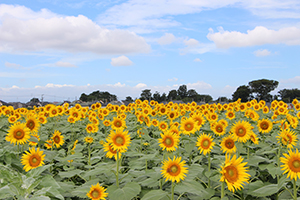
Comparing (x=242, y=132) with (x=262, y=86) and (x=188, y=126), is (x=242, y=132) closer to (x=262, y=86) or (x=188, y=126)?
(x=188, y=126)

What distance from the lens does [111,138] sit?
341cm

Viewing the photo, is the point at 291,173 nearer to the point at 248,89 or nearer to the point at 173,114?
the point at 173,114

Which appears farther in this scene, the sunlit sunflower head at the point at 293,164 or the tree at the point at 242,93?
the tree at the point at 242,93

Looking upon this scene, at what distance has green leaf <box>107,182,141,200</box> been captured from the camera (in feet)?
9.51

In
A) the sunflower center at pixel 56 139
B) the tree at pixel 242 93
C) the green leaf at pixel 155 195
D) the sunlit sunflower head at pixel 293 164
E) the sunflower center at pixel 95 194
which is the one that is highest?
the tree at pixel 242 93

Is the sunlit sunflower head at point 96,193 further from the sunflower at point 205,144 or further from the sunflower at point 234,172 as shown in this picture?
the sunflower at point 205,144

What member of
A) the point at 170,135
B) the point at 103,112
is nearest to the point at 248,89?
the point at 103,112

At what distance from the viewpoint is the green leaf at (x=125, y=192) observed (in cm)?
290

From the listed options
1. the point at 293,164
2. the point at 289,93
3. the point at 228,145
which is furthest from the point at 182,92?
the point at 293,164

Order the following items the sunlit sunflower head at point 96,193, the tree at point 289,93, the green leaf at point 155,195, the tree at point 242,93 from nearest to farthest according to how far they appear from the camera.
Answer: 1. the green leaf at point 155,195
2. the sunlit sunflower head at point 96,193
3. the tree at point 242,93
4. the tree at point 289,93

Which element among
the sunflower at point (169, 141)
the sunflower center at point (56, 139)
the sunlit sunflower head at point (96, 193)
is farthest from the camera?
the sunflower center at point (56, 139)

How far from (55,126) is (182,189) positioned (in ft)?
23.3

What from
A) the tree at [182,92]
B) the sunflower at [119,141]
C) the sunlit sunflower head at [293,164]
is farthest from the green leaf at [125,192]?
the tree at [182,92]

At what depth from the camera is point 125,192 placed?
297cm
